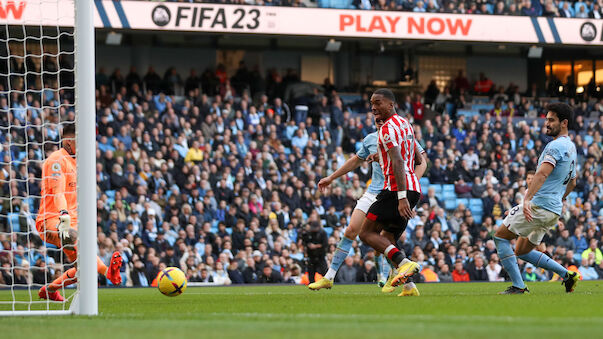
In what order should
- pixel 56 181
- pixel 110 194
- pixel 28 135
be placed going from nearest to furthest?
1. pixel 56 181
2. pixel 110 194
3. pixel 28 135

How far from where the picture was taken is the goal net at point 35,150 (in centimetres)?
805

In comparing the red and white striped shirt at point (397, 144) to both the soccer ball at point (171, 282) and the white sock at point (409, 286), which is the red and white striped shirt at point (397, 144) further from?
the soccer ball at point (171, 282)

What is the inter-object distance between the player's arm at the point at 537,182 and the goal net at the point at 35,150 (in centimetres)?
460

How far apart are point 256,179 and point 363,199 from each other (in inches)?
417

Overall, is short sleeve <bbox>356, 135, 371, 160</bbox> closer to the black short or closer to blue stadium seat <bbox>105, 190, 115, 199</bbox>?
the black short

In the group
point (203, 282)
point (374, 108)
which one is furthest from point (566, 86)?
point (374, 108)

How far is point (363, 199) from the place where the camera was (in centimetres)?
1213

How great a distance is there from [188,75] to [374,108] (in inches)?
790

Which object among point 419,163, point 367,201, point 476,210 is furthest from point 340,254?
point 476,210

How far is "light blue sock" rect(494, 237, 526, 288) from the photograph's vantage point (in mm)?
10547

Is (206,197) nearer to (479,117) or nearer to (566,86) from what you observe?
(479,117)

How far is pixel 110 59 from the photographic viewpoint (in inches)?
1125

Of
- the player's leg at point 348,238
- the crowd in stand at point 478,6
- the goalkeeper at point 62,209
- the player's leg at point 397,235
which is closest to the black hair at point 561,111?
the player's leg at point 397,235

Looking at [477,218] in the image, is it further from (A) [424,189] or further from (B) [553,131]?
(B) [553,131]
